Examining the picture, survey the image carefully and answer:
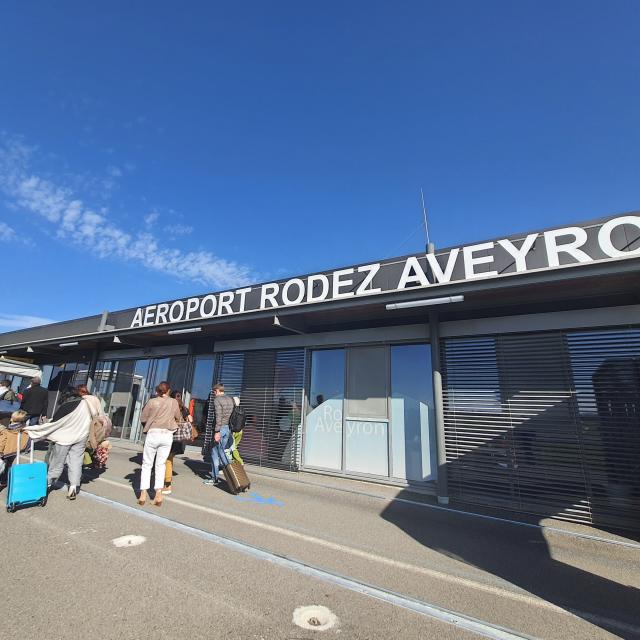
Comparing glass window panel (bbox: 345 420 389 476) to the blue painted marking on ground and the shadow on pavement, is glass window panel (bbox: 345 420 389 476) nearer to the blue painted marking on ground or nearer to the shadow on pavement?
the shadow on pavement

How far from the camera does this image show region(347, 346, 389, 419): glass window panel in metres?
7.27

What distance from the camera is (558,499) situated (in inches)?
207

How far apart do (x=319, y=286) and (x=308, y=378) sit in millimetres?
2280

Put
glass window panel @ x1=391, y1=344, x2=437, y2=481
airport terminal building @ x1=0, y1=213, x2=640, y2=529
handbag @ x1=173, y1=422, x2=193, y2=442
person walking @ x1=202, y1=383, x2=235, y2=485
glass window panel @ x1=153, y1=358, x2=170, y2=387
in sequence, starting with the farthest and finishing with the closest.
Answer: glass window panel @ x1=153, y1=358, x2=170, y2=387 < glass window panel @ x1=391, y1=344, x2=437, y2=481 < handbag @ x1=173, y1=422, x2=193, y2=442 < person walking @ x1=202, y1=383, x2=235, y2=485 < airport terminal building @ x1=0, y1=213, x2=640, y2=529

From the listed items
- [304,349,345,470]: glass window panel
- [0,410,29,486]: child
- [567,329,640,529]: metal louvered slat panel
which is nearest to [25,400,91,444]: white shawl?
[0,410,29,486]: child

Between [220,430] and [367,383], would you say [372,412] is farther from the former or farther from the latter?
[220,430]

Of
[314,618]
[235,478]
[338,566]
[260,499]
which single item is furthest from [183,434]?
[314,618]

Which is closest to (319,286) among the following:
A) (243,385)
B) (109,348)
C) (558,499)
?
(243,385)

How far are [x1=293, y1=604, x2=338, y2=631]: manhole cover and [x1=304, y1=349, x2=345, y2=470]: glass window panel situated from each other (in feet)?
16.0

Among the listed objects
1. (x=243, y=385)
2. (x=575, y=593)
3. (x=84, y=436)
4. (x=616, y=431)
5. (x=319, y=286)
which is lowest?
(x=575, y=593)

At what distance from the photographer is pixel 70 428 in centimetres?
525

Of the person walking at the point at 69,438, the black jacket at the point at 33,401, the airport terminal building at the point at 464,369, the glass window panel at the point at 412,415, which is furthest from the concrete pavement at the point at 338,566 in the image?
the black jacket at the point at 33,401

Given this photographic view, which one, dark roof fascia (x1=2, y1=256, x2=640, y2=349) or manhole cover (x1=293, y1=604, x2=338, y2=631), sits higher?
dark roof fascia (x1=2, y1=256, x2=640, y2=349)

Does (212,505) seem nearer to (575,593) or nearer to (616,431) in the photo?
(575,593)
